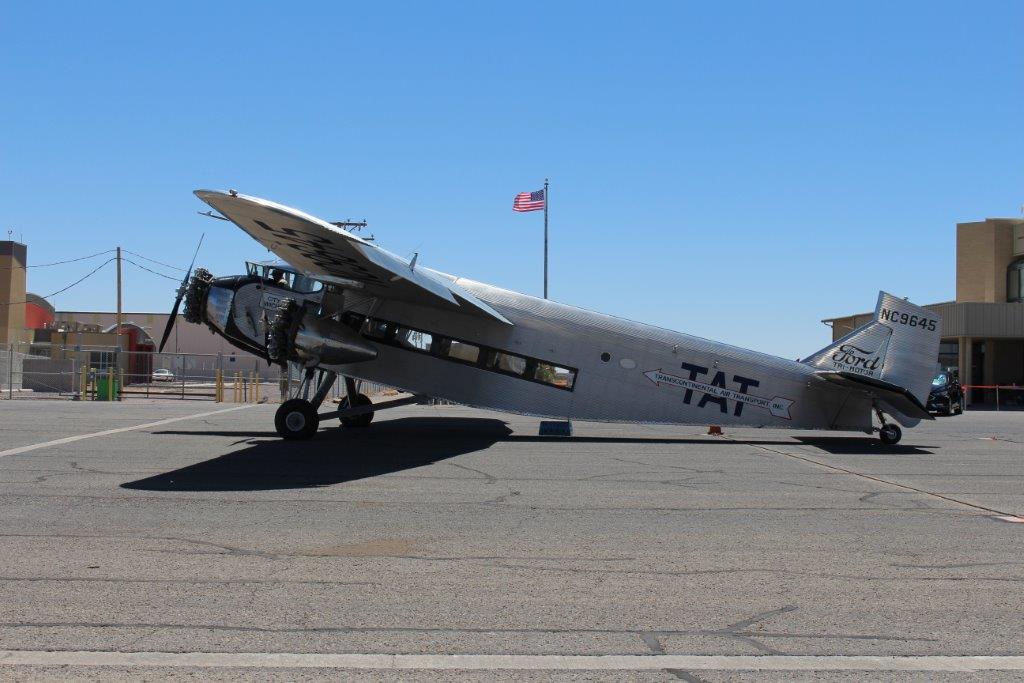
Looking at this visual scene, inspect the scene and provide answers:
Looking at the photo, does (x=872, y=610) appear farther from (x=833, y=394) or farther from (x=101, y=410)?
(x=101, y=410)

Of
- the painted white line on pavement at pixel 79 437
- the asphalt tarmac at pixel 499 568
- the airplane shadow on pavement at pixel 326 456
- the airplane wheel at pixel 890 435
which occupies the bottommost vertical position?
the asphalt tarmac at pixel 499 568

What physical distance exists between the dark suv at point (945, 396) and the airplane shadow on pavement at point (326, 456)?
67.0ft

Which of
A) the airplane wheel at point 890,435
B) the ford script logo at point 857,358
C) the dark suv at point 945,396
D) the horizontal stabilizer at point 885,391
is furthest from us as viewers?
the dark suv at point 945,396

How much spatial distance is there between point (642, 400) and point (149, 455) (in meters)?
9.17

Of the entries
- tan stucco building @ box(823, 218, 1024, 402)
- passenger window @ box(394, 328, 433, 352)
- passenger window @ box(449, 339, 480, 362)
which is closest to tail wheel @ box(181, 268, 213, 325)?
passenger window @ box(394, 328, 433, 352)

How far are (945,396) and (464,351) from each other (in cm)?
2393

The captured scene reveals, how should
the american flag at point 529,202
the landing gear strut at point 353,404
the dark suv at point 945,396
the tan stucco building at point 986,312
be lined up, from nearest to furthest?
the landing gear strut at point 353,404, the dark suv at point 945,396, the american flag at point 529,202, the tan stucco building at point 986,312

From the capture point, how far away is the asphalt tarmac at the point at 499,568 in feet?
16.8

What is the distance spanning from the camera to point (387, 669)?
486 centimetres

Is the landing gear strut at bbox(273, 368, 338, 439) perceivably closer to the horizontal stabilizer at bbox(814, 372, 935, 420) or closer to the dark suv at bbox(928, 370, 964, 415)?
the horizontal stabilizer at bbox(814, 372, 935, 420)

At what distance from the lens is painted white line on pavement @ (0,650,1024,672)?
489cm

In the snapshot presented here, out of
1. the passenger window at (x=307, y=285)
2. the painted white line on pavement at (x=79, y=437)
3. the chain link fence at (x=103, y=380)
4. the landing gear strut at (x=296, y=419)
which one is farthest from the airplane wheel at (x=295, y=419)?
the chain link fence at (x=103, y=380)

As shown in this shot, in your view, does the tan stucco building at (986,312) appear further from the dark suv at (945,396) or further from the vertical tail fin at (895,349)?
the vertical tail fin at (895,349)

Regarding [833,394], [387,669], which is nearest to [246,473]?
[387,669]
